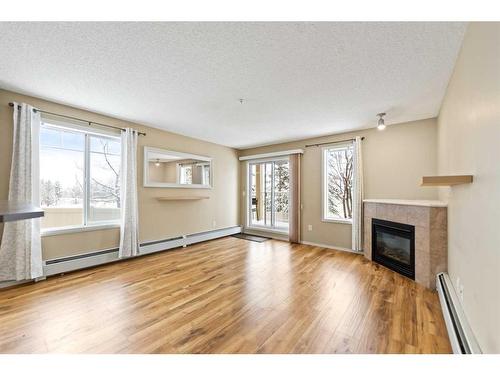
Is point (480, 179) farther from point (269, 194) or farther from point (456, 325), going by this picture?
point (269, 194)

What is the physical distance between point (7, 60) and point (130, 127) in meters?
1.86

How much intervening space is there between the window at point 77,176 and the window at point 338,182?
4122mm

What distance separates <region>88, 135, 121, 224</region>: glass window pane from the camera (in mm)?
3551

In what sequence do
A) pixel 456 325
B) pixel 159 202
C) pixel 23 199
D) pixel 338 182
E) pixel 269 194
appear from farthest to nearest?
pixel 269 194 < pixel 338 182 < pixel 159 202 < pixel 23 199 < pixel 456 325

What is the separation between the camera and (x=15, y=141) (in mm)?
2730

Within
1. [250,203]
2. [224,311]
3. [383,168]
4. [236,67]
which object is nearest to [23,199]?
[224,311]

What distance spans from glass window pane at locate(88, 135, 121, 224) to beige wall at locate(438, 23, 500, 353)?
14.7ft

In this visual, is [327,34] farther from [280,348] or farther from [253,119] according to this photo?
[280,348]

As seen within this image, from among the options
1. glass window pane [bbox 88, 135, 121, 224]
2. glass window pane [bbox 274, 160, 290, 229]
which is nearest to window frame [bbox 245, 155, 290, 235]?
glass window pane [bbox 274, 160, 290, 229]

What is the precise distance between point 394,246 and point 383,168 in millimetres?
1435

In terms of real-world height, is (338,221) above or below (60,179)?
below

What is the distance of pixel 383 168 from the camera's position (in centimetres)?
402

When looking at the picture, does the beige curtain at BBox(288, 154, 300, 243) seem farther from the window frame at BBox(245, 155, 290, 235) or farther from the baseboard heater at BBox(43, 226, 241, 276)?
the baseboard heater at BBox(43, 226, 241, 276)
